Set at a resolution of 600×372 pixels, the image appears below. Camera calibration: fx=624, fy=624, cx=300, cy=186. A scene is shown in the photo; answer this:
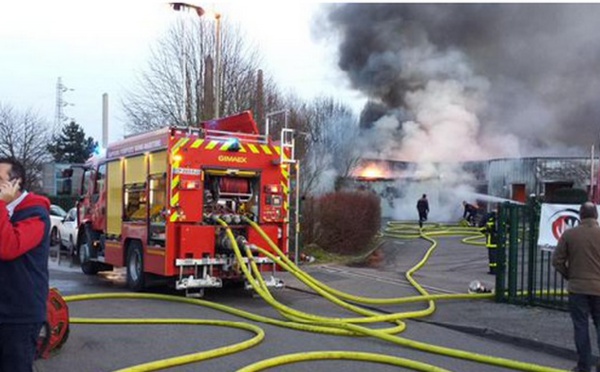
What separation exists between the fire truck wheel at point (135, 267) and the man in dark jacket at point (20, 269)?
277 inches

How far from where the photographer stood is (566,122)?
1432 inches

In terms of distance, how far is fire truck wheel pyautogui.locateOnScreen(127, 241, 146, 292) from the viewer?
1052 centimetres

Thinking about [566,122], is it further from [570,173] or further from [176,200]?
[176,200]

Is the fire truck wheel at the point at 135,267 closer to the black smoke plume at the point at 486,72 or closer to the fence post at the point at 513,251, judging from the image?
the fence post at the point at 513,251

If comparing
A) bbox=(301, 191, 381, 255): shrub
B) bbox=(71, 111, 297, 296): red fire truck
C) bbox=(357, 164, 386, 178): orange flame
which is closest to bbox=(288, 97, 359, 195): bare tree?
bbox=(357, 164, 386, 178): orange flame

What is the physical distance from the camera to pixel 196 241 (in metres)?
9.68

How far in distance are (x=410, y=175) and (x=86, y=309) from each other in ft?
87.7

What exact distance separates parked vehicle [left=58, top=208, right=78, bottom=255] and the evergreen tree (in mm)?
35321

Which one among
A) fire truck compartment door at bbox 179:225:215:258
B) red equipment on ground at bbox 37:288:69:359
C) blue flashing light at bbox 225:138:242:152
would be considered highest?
blue flashing light at bbox 225:138:242:152

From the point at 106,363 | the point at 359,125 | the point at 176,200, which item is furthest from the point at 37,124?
the point at 106,363

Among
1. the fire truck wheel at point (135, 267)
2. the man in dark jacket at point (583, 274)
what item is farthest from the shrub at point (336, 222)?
the man in dark jacket at point (583, 274)

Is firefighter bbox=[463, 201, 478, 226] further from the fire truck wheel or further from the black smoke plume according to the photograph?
the fire truck wheel

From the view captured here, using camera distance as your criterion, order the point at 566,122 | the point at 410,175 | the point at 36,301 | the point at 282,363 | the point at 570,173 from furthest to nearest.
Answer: the point at 566,122 < the point at 410,175 < the point at 570,173 < the point at 282,363 < the point at 36,301

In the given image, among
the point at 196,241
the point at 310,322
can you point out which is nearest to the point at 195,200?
the point at 196,241
